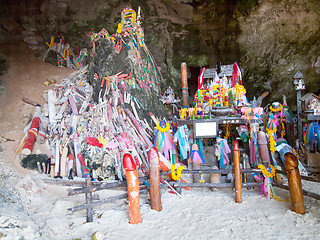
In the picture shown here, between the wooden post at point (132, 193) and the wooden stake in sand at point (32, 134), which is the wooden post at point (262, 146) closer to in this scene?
the wooden post at point (132, 193)

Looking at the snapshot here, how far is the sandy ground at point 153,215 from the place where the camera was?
4.11m

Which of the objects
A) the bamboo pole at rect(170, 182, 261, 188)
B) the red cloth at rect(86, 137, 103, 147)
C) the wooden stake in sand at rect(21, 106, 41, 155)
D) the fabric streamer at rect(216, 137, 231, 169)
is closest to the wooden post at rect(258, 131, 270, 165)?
the fabric streamer at rect(216, 137, 231, 169)

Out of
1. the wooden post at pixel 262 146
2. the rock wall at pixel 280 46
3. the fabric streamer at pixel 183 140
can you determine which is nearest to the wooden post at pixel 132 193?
the fabric streamer at pixel 183 140

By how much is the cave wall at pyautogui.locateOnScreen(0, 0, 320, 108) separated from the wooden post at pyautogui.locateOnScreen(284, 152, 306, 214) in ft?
27.2

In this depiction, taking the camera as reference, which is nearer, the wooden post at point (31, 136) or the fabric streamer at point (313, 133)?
the wooden post at point (31, 136)

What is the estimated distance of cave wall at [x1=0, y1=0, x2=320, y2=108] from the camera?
1145 centimetres

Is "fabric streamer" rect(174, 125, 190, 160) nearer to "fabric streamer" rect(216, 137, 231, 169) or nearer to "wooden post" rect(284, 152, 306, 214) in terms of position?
"fabric streamer" rect(216, 137, 231, 169)

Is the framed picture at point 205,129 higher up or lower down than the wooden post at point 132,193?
higher up

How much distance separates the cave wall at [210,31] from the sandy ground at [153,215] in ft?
23.3

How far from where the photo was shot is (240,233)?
4.16 meters

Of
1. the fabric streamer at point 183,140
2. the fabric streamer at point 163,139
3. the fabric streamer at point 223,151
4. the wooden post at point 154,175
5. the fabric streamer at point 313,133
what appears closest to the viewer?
the wooden post at point 154,175

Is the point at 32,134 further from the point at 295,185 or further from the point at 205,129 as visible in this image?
the point at 295,185

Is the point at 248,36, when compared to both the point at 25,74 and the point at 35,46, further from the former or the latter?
the point at 35,46

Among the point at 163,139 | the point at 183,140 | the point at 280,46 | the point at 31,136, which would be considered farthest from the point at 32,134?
the point at 280,46
